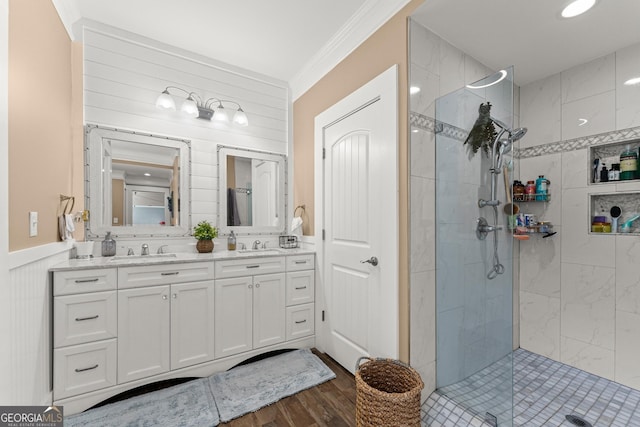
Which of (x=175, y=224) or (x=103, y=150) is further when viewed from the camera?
(x=175, y=224)

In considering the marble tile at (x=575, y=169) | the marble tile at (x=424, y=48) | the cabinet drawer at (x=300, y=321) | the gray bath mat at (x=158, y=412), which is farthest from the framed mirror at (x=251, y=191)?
the marble tile at (x=575, y=169)

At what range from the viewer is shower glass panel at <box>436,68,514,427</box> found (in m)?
1.76

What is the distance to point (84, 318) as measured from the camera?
1641 millimetres

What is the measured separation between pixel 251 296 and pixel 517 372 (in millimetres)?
2301

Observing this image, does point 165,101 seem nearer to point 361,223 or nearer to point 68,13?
point 68,13

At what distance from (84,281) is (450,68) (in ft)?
9.35

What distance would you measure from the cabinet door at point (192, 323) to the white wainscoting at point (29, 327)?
2.14 feet

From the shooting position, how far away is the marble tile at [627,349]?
1895mm

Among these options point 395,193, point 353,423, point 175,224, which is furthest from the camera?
point 175,224

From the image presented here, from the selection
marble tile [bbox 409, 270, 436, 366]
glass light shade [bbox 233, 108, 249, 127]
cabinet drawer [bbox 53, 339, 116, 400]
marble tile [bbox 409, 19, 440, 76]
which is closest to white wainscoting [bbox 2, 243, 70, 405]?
cabinet drawer [bbox 53, 339, 116, 400]

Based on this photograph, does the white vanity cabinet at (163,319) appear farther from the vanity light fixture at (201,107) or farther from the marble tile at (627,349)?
the marble tile at (627,349)

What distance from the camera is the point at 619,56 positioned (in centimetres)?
199

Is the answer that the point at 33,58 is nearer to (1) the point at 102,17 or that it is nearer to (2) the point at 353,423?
(1) the point at 102,17

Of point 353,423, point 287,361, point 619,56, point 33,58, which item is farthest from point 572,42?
point 33,58
